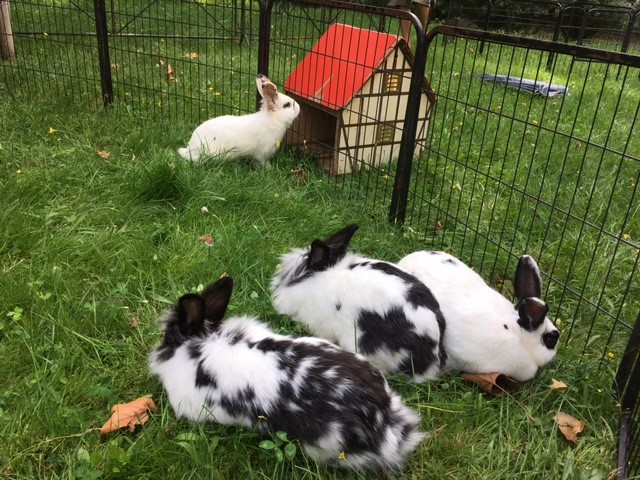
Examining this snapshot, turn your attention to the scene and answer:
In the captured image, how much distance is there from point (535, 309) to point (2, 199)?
2.95 metres

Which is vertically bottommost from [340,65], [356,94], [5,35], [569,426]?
[569,426]

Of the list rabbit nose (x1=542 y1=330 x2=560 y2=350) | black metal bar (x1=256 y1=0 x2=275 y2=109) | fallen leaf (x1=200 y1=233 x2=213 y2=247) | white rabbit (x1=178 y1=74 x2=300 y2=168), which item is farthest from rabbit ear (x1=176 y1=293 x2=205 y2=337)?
black metal bar (x1=256 y1=0 x2=275 y2=109)

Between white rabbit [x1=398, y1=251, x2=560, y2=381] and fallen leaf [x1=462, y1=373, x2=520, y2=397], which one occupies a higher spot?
white rabbit [x1=398, y1=251, x2=560, y2=381]

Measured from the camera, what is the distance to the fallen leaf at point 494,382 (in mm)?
2355

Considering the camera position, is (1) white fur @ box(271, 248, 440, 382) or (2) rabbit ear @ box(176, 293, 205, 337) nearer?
(2) rabbit ear @ box(176, 293, 205, 337)

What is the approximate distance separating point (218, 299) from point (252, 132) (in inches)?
90.1

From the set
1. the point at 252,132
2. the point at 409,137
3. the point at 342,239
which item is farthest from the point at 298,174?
the point at 342,239

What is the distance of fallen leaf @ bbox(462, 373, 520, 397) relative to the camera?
2.36m

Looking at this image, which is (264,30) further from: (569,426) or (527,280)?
(569,426)

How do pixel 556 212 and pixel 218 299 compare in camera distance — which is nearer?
pixel 218 299

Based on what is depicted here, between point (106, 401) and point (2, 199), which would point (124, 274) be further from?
point (2, 199)

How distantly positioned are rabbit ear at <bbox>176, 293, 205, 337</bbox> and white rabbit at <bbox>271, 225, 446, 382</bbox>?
594 millimetres

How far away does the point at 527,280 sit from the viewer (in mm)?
2570

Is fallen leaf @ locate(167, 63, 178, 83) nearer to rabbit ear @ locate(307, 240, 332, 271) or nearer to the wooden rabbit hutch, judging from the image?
the wooden rabbit hutch
